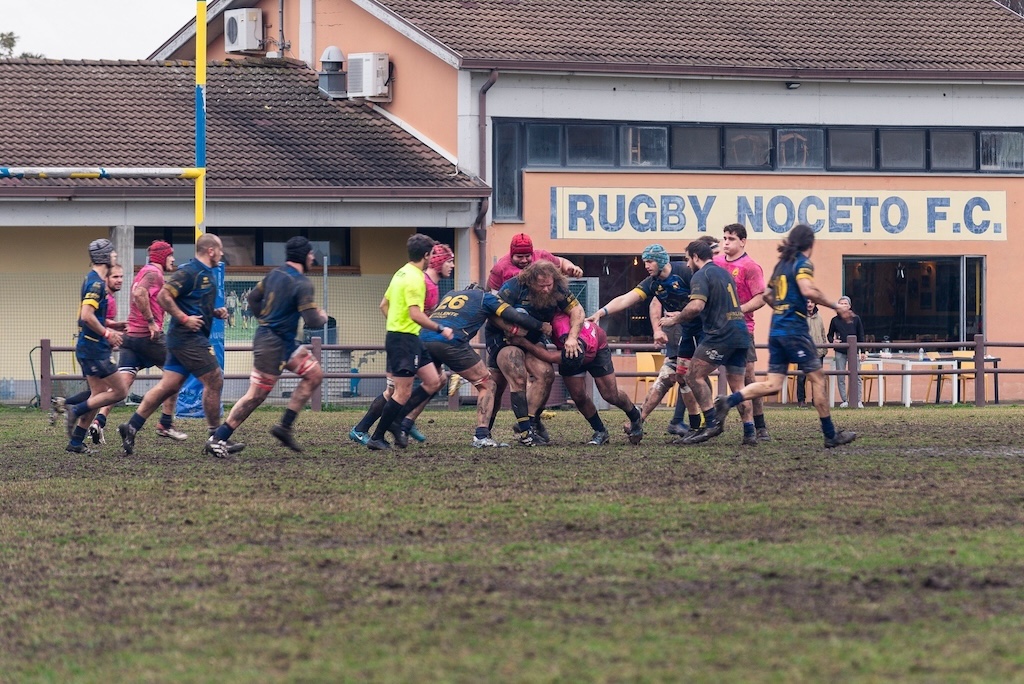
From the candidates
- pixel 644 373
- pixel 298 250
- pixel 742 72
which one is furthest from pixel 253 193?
pixel 298 250

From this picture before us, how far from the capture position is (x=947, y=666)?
5492 mm

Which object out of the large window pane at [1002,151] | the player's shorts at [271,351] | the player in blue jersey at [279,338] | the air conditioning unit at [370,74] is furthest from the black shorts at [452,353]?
the large window pane at [1002,151]

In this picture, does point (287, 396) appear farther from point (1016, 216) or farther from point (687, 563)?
point (687, 563)

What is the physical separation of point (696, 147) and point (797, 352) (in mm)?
14008

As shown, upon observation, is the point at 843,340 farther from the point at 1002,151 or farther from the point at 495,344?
the point at 495,344

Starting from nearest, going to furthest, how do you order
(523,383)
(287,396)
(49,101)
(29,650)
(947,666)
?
1. (947,666)
2. (29,650)
3. (523,383)
4. (287,396)
5. (49,101)

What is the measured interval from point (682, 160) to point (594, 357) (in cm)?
1353

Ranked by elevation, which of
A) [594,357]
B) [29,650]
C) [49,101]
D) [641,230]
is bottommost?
[29,650]

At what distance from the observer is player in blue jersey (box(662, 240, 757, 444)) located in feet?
44.3

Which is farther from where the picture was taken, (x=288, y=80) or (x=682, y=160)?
(x=288, y=80)

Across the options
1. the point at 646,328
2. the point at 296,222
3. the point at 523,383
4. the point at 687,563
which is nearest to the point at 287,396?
the point at 296,222

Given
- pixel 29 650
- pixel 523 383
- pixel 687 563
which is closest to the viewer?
pixel 29 650

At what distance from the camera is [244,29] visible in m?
30.0

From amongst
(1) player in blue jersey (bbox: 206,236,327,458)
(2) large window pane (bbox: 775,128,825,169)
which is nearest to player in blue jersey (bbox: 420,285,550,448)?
(1) player in blue jersey (bbox: 206,236,327,458)
